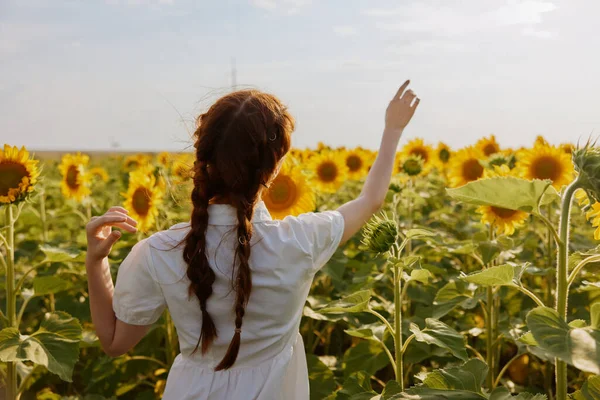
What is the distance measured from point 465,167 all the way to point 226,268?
10.1 ft

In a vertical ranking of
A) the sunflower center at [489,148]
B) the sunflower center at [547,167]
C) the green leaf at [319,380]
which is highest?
the sunflower center at [489,148]

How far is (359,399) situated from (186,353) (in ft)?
1.96

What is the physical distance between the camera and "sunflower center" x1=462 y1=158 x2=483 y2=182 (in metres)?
4.38

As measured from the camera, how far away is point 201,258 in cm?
167

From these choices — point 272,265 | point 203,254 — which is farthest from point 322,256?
point 203,254

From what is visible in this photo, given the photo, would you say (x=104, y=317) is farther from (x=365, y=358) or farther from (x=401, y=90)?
(x=365, y=358)

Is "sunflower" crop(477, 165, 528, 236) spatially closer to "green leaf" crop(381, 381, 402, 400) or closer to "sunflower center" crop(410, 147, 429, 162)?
"green leaf" crop(381, 381, 402, 400)

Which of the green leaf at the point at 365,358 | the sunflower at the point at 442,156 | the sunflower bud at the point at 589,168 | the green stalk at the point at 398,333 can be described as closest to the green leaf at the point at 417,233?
the green stalk at the point at 398,333

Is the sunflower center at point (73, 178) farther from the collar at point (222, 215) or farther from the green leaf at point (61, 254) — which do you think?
the collar at point (222, 215)

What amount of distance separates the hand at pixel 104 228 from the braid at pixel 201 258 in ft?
0.58

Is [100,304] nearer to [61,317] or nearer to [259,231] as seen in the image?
[259,231]

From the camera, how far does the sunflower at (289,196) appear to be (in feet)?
11.5

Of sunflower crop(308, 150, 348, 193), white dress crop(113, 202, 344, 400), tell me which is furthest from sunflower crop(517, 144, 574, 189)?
white dress crop(113, 202, 344, 400)

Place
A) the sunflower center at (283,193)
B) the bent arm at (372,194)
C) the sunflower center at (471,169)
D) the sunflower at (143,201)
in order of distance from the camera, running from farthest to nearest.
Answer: the sunflower center at (471,169) → the sunflower at (143,201) → the sunflower center at (283,193) → the bent arm at (372,194)
